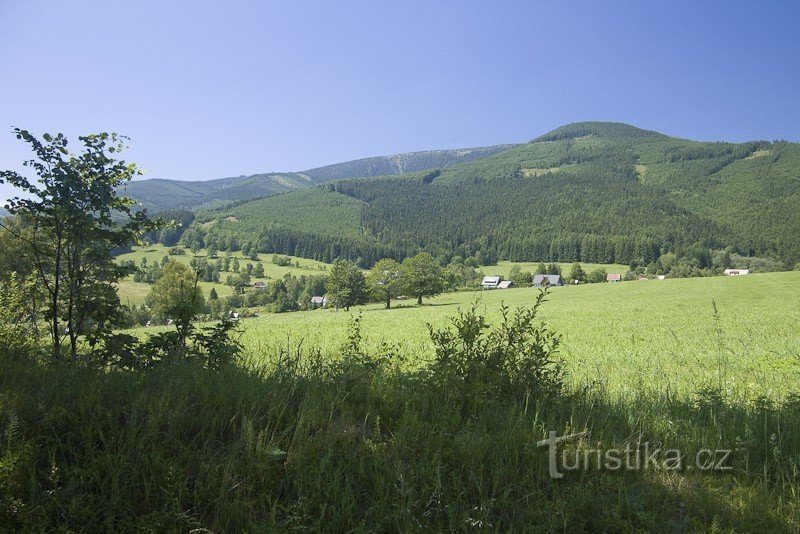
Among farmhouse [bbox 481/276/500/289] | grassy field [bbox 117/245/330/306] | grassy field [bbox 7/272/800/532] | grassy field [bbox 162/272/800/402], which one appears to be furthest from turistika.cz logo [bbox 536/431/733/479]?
farmhouse [bbox 481/276/500/289]

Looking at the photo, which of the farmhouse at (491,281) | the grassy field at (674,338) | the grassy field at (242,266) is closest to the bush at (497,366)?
the grassy field at (674,338)

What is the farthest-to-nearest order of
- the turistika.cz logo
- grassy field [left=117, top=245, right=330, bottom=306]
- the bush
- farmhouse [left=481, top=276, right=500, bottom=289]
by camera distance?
farmhouse [left=481, top=276, right=500, bottom=289], grassy field [left=117, top=245, right=330, bottom=306], the bush, the turistika.cz logo

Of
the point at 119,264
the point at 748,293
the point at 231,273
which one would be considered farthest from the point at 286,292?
the point at 119,264

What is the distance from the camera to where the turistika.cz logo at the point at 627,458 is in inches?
124

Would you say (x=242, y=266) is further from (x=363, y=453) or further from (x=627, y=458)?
(x=627, y=458)

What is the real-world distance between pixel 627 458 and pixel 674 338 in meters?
18.3

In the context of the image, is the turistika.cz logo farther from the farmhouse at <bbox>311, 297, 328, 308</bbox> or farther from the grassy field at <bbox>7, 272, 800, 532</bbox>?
the farmhouse at <bbox>311, 297, 328, 308</bbox>

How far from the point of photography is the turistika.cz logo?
315 centimetres

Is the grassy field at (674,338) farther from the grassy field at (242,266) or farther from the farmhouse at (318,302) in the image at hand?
the grassy field at (242,266)

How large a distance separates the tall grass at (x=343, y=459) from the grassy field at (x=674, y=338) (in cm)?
172

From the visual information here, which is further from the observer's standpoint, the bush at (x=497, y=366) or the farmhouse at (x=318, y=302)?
the farmhouse at (x=318, y=302)

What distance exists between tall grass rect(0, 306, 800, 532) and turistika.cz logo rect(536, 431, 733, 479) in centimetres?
6

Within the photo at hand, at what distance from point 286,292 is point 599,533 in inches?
3928

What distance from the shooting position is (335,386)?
4.23 m
